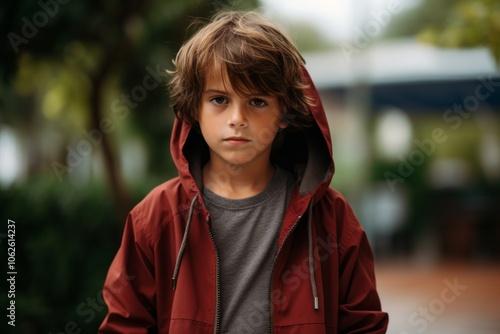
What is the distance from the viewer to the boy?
220cm

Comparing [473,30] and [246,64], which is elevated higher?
[473,30]

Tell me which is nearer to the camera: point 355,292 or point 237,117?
point 237,117

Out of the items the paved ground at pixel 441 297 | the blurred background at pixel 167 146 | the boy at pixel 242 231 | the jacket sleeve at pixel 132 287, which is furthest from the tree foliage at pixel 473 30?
the paved ground at pixel 441 297

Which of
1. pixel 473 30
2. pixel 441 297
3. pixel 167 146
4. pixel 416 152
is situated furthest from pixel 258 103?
pixel 416 152

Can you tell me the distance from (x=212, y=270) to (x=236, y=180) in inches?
14.3

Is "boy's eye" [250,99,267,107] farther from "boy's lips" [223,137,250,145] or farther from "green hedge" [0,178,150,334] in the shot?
"green hedge" [0,178,150,334]

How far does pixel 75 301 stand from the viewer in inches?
193

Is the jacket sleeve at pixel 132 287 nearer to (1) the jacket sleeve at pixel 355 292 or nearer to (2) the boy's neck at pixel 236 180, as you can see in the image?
(2) the boy's neck at pixel 236 180

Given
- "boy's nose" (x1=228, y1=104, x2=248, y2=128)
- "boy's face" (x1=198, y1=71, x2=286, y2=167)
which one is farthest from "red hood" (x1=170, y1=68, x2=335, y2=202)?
"boy's nose" (x1=228, y1=104, x2=248, y2=128)

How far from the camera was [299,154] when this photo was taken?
2613 mm

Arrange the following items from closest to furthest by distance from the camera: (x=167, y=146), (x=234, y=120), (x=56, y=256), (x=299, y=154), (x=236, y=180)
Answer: (x=234, y=120) < (x=236, y=180) < (x=299, y=154) < (x=56, y=256) < (x=167, y=146)

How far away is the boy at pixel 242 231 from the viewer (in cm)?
220

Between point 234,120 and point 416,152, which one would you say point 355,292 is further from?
point 416,152

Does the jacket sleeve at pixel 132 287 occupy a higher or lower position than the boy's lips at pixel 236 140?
lower
